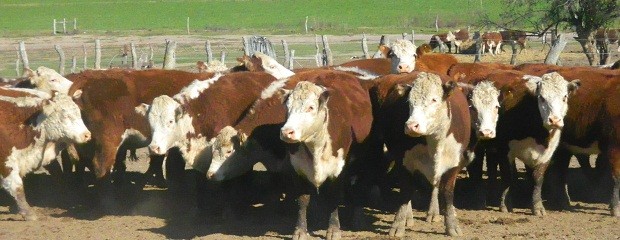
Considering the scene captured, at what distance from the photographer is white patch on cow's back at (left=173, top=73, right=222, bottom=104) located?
930 cm

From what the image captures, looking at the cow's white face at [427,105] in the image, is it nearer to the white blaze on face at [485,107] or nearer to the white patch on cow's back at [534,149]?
the white blaze on face at [485,107]

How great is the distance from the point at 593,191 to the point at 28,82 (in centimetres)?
662

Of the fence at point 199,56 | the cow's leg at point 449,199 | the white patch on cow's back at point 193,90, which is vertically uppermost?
the white patch on cow's back at point 193,90

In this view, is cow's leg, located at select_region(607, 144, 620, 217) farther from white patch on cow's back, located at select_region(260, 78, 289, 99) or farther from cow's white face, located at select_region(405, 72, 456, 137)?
white patch on cow's back, located at select_region(260, 78, 289, 99)

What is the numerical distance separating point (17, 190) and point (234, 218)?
2174mm

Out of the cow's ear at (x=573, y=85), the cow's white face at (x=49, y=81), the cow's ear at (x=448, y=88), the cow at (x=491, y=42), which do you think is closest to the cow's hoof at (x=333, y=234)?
the cow's ear at (x=448, y=88)

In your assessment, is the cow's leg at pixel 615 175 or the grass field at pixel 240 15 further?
the grass field at pixel 240 15

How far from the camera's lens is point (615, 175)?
8891 mm

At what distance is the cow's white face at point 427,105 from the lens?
7477mm

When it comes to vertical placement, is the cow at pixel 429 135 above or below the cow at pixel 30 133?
above

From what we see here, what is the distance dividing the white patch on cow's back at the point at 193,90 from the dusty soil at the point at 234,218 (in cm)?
96

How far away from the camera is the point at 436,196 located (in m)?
8.96

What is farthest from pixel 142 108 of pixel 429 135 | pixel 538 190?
pixel 538 190

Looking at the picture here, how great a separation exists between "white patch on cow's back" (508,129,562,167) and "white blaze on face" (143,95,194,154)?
3.20 metres
